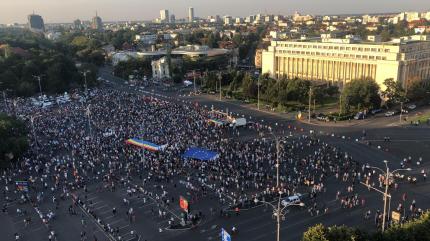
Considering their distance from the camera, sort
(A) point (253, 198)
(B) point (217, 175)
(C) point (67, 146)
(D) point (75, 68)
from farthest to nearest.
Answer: (D) point (75, 68)
(C) point (67, 146)
(B) point (217, 175)
(A) point (253, 198)

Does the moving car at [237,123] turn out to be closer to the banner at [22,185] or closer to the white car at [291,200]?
the white car at [291,200]

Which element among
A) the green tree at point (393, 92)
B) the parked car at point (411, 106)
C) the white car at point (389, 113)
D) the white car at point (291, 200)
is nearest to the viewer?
the white car at point (291, 200)

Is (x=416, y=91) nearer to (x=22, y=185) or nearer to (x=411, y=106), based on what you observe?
(x=411, y=106)

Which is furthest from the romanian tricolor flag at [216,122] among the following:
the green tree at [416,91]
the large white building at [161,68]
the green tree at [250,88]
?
the large white building at [161,68]

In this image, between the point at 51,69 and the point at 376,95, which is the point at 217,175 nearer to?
the point at 376,95

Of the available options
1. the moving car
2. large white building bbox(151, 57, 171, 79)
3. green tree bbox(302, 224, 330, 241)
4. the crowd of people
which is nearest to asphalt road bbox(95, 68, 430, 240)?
the crowd of people

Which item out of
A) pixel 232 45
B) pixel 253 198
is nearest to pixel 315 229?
pixel 253 198
